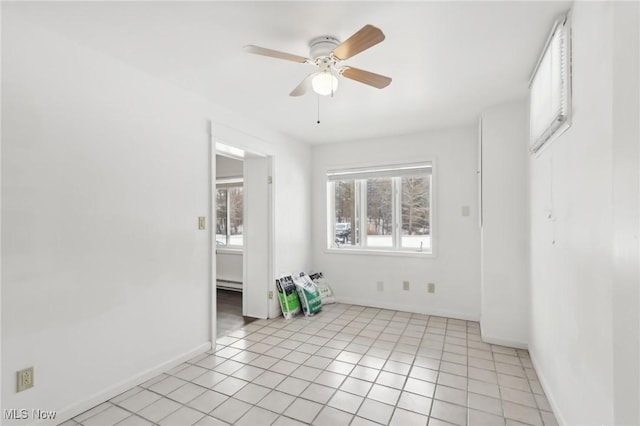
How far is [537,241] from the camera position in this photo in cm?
249

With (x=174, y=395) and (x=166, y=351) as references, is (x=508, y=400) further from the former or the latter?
(x=166, y=351)

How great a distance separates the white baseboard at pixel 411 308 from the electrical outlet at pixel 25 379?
342 centimetres

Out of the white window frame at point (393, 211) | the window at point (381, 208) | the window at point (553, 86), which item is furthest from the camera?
the window at point (381, 208)

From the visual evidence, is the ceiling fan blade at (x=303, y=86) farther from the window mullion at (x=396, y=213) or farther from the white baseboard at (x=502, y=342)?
the white baseboard at (x=502, y=342)

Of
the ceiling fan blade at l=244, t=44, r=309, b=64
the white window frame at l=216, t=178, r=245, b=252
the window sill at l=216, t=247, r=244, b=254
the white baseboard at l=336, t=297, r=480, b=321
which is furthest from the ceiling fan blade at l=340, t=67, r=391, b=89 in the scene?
the window sill at l=216, t=247, r=244, b=254

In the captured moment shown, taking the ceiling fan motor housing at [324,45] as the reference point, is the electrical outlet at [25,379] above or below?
below

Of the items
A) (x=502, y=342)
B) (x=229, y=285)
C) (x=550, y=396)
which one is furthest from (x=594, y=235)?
(x=229, y=285)

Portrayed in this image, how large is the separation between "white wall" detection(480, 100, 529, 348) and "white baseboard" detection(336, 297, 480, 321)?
67cm

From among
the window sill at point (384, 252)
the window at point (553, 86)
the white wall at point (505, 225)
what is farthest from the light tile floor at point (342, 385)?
the window at point (553, 86)

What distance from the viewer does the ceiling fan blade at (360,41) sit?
1.51 meters

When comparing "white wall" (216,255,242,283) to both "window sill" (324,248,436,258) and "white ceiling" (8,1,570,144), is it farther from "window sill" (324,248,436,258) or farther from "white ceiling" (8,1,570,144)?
"white ceiling" (8,1,570,144)

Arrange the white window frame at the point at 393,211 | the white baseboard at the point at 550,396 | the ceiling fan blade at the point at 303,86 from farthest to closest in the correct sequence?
the white window frame at the point at 393,211
the ceiling fan blade at the point at 303,86
the white baseboard at the point at 550,396

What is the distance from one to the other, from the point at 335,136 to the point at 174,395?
11.2ft

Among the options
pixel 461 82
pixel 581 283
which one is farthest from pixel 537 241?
pixel 461 82
